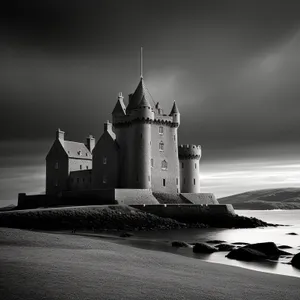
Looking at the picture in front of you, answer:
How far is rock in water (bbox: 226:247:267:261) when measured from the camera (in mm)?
23531

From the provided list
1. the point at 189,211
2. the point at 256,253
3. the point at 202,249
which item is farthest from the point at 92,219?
the point at 256,253

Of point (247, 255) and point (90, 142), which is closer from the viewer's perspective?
point (247, 255)

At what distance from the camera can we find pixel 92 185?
2469 inches

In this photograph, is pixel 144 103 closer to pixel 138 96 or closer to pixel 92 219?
pixel 138 96

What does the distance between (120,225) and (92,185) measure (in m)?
18.8

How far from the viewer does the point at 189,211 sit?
2052 inches

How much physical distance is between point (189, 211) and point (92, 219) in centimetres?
1383

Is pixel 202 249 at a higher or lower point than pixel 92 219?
lower

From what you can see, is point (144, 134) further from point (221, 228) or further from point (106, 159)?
point (221, 228)

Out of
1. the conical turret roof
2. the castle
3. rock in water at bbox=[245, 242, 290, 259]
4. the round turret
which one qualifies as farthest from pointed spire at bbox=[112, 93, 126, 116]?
rock in water at bbox=[245, 242, 290, 259]

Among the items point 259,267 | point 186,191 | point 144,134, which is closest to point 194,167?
point 186,191

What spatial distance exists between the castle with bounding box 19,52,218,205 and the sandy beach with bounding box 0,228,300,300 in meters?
34.6

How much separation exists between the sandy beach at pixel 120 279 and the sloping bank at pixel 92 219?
902 inches

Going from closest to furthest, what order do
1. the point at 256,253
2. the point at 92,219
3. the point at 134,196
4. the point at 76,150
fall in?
the point at 256,253 → the point at 92,219 → the point at 134,196 → the point at 76,150
